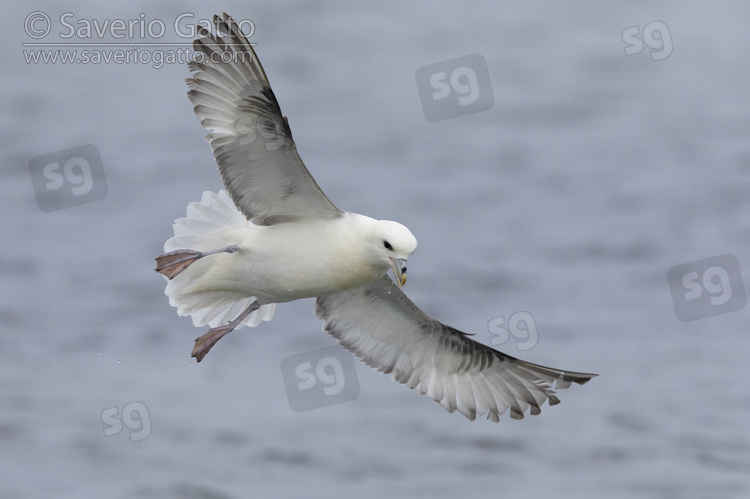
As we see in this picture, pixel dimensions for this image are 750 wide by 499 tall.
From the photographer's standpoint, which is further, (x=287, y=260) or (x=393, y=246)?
(x=287, y=260)

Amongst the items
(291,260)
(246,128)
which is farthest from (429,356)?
(246,128)

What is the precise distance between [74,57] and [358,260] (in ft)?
56.3

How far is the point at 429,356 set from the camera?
10.1 meters

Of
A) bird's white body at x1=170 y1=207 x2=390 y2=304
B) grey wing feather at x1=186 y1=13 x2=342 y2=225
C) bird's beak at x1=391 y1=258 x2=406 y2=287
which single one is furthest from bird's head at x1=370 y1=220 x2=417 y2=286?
grey wing feather at x1=186 y1=13 x2=342 y2=225

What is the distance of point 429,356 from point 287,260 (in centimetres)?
188

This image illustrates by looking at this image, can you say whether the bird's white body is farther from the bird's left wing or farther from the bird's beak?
the bird's left wing

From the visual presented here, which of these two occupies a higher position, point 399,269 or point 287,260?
point 287,260

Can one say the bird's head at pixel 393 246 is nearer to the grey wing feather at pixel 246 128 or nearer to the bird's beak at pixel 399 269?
the bird's beak at pixel 399 269

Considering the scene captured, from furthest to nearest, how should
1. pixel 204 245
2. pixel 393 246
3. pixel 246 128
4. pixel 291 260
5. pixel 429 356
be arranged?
pixel 429 356 → pixel 204 245 → pixel 291 260 → pixel 246 128 → pixel 393 246

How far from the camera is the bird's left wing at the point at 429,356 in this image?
9719 mm

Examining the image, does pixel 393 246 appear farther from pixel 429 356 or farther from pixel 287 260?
pixel 429 356

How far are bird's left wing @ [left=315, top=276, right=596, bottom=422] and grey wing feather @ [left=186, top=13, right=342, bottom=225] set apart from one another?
1237 mm

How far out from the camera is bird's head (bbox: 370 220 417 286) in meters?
8.20

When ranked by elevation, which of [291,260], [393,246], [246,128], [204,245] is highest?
[246,128]
